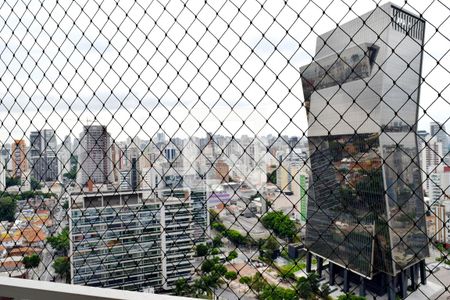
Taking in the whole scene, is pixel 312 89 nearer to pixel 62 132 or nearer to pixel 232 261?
pixel 232 261

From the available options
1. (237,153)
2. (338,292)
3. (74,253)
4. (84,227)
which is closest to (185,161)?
(237,153)

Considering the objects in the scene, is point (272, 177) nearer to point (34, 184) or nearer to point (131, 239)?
point (131, 239)

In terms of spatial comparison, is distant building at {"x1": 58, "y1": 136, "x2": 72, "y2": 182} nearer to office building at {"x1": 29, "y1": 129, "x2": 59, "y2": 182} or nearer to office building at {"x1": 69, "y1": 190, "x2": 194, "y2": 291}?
office building at {"x1": 29, "y1": 129, "x2": 59, "y2": 182}

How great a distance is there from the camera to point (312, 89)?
4.04 ft

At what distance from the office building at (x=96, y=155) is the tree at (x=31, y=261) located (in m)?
0.43

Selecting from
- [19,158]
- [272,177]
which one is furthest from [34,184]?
[272,177]

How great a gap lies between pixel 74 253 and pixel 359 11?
1.60 m

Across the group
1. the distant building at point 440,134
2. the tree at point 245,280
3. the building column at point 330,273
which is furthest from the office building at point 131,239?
the distant building at point 440,134

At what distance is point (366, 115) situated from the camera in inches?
41.4

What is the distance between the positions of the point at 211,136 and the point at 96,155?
52cm

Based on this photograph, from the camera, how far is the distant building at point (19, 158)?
4.93 ft

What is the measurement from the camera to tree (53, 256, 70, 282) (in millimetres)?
1439

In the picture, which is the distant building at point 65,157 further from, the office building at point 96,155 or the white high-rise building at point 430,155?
the white high-rise building at point 430,155

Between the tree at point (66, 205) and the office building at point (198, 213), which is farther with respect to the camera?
the tree at point (66, 205)
